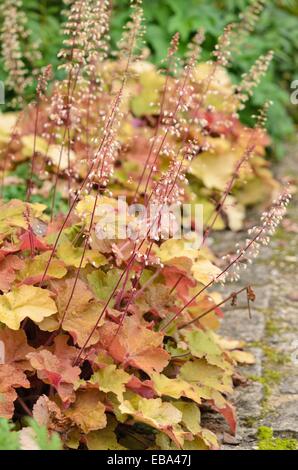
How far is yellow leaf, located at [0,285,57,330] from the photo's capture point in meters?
2.56

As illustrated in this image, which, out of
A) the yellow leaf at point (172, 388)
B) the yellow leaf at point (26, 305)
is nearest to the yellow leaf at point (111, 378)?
the yellow leaf at point (172, 388)

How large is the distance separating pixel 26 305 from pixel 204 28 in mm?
3752

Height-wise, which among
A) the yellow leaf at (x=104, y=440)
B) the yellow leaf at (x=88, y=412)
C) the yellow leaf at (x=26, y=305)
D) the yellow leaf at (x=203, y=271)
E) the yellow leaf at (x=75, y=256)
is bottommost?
the yellow leaf at (x=104, y=440)

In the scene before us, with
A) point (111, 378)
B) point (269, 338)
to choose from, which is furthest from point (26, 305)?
point (269, 338)

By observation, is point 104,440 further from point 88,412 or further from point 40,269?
point 40,269

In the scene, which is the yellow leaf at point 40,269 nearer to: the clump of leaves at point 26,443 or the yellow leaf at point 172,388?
the yellow leaf at point 172,388

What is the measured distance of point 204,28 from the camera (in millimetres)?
5895

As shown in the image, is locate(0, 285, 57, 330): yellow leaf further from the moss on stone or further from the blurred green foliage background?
the blurred green foliage background

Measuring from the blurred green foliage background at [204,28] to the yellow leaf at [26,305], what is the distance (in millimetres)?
3200

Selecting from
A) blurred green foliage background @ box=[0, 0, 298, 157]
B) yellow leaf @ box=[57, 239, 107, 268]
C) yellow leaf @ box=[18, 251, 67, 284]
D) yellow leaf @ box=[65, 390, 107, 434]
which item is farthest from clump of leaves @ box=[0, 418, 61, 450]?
blurred green foliage background @ box=[0, 0, 298, 157]

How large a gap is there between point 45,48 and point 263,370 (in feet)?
10.3

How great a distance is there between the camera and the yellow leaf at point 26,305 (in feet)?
8.40

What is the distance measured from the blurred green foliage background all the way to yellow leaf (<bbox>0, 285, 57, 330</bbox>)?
320cm
